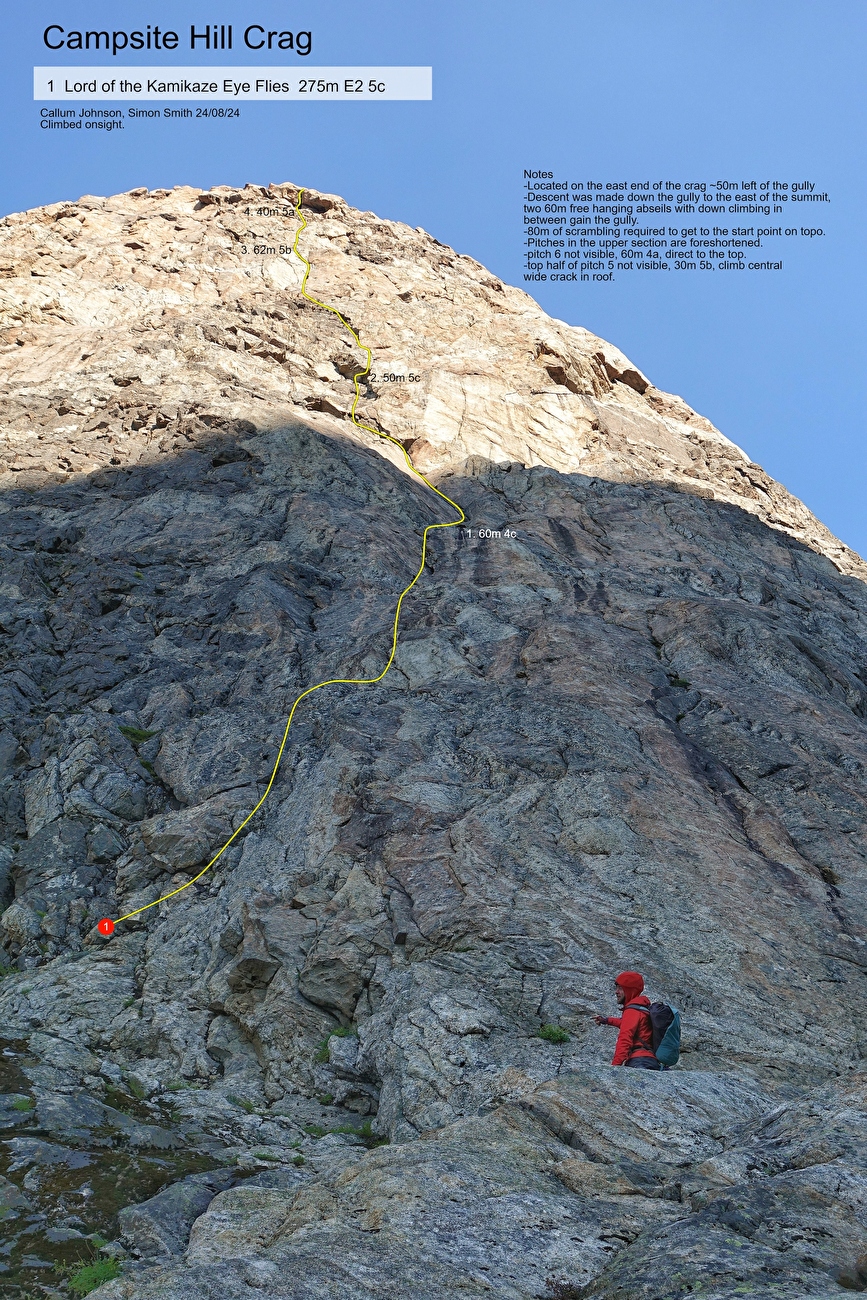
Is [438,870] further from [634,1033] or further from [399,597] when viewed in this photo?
[399,597]

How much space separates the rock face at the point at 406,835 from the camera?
1013 cm

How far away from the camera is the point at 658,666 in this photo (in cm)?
2766

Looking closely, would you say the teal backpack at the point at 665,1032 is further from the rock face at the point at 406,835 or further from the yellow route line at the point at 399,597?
the yellow route line at the point at 399,597

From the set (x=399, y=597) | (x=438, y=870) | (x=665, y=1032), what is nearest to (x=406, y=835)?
(x=438, y=870)

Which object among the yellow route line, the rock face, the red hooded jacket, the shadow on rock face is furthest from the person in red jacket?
the yellow route line

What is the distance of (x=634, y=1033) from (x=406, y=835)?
7.61 metres

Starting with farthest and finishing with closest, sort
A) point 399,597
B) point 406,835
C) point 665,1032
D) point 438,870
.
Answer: point 399,597 → point 406,835 → point 438,870 → point 665,1032

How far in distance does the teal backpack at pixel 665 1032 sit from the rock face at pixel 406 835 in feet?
1.82

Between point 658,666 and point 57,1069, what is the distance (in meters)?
18.3

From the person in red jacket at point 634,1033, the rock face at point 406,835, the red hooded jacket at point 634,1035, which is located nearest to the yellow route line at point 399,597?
the rock face at point 406,835

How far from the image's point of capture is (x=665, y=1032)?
13.8 m

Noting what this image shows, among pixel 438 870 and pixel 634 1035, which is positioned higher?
pixel 438 870

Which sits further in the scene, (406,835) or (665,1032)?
(406,835)

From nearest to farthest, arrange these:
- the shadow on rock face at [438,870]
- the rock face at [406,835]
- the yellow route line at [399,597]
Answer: the shadow on rock face at [438,870]
the rock face at [406,835]
the yellow route line at [399,597]
